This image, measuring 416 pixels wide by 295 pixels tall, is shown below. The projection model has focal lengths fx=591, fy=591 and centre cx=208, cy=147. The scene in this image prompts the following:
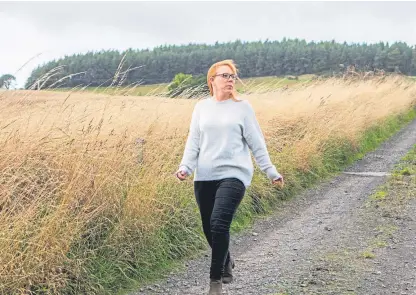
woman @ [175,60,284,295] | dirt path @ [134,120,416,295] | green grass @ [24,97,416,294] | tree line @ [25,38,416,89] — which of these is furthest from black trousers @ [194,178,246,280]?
tree line @ [25,38,416,89]

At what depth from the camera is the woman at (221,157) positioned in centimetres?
478

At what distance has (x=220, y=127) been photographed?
15.9ft

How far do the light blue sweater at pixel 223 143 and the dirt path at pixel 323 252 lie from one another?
127 centimetres

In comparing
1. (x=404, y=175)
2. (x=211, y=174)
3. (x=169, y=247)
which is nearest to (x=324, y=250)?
(x=169, y=247)

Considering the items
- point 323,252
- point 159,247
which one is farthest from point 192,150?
point 323,252

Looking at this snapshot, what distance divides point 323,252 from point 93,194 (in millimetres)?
2760

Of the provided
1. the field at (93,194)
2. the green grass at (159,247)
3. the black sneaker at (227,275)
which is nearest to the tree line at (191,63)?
the field at (93,194)

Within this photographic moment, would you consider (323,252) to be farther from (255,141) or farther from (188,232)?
(255,141)

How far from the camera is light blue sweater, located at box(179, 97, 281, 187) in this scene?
4.82 m

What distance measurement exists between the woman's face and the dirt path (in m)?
1.89

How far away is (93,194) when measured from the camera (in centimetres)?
564

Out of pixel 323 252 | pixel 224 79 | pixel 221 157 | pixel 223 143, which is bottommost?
pixel 323 252

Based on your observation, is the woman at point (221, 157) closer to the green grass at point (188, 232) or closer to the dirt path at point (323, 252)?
the dirt path at point (323, 252)

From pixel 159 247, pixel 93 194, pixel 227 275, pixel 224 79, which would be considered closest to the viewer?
pixel 224 79
